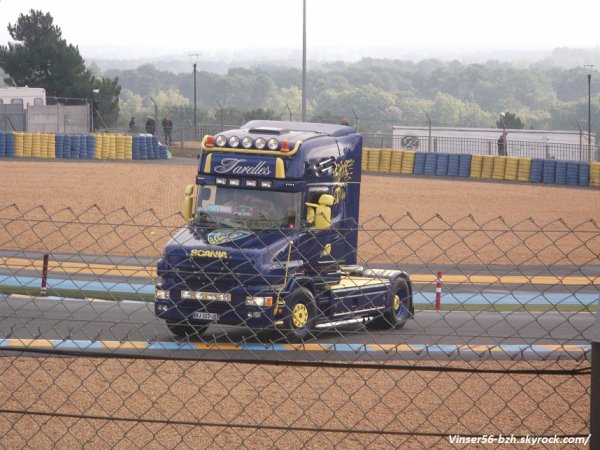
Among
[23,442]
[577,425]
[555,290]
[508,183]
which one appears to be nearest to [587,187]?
[508,183]

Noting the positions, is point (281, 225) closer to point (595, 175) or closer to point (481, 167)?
point (595, 175)

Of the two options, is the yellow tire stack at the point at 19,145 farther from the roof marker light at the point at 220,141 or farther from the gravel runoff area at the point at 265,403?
the gravel runoff area at the point at 265,403

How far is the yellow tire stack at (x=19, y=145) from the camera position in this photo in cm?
4944

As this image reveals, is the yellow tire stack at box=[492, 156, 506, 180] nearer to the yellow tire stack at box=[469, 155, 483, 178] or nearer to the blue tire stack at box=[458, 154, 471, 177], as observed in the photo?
the yellow tire stack at box=[469, 155, 483, 178]

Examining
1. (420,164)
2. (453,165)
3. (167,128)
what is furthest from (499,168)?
(167,128)

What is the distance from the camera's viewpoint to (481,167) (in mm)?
47875

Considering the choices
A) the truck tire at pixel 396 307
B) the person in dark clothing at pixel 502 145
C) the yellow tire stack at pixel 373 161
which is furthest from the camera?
the person in dark clothing at pixel 502 145

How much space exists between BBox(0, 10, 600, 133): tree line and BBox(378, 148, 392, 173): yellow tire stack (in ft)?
76.2

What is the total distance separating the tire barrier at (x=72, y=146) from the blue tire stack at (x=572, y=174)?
26.7 feet

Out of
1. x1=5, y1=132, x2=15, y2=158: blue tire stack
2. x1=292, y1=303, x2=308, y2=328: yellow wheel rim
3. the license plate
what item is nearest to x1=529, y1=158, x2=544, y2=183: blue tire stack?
x1=5, y1=132, x2=15, y2=158: blue tire stack

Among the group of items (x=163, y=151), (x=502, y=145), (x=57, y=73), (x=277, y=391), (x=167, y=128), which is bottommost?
(x=277, y=391)

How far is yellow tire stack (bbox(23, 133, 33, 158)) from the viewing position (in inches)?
1950

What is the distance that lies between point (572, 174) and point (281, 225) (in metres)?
31.8

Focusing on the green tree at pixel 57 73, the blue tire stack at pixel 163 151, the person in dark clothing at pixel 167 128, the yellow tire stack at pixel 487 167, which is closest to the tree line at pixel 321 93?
the green tree at pixel 57 73
